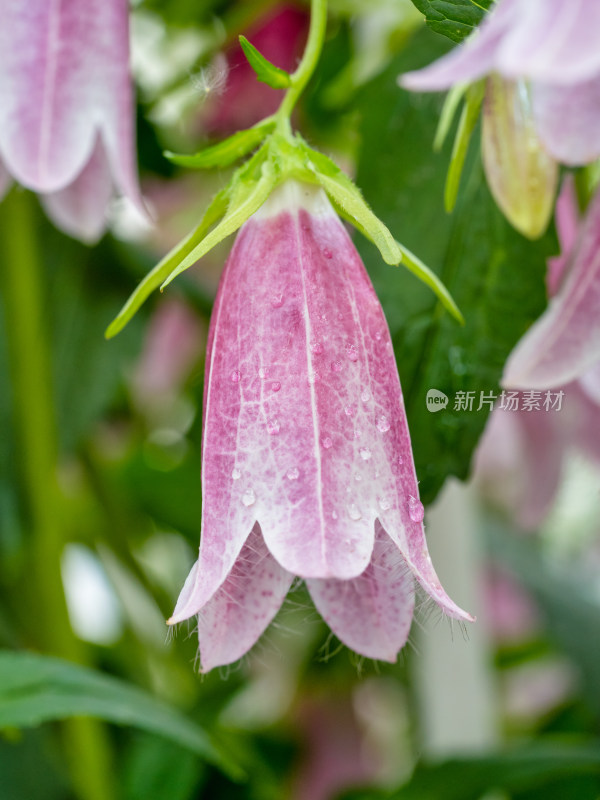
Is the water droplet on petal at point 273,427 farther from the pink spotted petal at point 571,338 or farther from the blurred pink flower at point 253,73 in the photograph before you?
the blurred pink flower at point 253,73

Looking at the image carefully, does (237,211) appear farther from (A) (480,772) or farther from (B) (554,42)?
(A) (480,772)

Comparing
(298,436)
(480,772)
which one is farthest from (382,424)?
(480,772)

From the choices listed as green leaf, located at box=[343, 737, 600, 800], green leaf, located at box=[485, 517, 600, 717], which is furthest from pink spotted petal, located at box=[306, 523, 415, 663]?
green leaf, located at box=[485, 517, 600, 717]

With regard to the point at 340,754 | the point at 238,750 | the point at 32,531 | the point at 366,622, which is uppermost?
the point at 366,622

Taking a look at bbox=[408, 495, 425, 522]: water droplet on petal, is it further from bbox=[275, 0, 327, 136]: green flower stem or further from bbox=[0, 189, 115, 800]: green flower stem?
bbox=[0, 189, 115, 800]: green flower stem

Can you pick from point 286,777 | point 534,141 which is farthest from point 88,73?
point 286,777

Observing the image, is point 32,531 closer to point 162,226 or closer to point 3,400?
point 3,400
